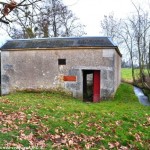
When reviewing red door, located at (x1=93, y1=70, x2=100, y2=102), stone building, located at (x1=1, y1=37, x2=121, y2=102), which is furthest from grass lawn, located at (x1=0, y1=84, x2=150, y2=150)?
stone building, located at (x1=1, y1=37, x2=121, y2=102)

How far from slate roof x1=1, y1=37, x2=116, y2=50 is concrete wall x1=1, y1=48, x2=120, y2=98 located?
34 centimetres

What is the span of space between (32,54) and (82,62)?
3.49 metres

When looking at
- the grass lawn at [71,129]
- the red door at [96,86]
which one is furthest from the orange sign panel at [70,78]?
the grass lawn at [71,129]

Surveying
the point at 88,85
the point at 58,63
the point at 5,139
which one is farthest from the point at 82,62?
the point at 5,139

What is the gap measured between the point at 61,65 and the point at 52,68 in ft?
2.12

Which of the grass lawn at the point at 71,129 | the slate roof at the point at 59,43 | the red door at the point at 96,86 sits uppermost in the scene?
the slate roof at the point at 59,43

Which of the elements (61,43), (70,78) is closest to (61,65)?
(70,78)

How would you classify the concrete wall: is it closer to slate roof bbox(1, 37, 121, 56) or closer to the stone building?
the stone building

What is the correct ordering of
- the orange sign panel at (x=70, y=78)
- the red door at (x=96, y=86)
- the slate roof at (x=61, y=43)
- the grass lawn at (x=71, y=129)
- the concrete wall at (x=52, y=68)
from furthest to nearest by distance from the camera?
the orange sign panel at (x=70, y=78), the red door at (x=96, y=86), the slate roof at (x=61, y=43), the concrete wall at (x=52, y=68), the grass lawn at (x=71, y=129)

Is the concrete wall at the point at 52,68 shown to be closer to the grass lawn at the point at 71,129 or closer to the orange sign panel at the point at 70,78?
the orange sign panel at the point at 70,78

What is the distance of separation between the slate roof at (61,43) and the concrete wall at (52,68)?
336mm

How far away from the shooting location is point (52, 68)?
16.9 metres

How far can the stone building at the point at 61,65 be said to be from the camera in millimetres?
15867

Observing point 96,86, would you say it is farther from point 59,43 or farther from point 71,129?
point 71,129
